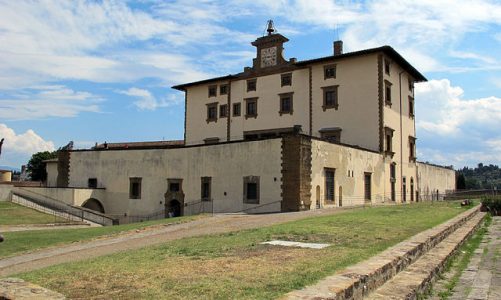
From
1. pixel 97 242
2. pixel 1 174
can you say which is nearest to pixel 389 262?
pixel 97 242

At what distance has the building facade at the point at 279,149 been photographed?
28.7 m

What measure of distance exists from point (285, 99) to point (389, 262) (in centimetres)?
3363

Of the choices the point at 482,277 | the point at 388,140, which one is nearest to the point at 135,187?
the point at 388,140

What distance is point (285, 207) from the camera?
1076 inches

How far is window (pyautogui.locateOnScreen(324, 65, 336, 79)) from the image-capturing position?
37.6 metres

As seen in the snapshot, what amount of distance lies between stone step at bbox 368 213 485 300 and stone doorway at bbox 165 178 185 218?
1028 inches

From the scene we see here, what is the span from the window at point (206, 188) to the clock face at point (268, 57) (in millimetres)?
14197

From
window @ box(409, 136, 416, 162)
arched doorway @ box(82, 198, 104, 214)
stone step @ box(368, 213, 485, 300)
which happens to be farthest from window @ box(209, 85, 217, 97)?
stone step @ box(368, 213, 485, 300)

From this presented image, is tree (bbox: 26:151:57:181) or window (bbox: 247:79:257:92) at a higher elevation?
window (bbox: 247:79:257:92)

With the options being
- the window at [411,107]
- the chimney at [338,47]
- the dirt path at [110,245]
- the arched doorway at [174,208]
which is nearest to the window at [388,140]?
the window at [411,107]

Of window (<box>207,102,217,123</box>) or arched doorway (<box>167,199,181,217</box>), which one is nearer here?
arched doorway (<box>167,199,181,217</box>)

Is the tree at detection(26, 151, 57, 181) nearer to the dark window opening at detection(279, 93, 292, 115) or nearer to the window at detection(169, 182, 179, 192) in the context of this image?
the window at detection(169, 182, 179, 192)

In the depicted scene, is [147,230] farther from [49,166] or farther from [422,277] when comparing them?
[49,166]

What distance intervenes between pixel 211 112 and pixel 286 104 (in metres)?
9.07
